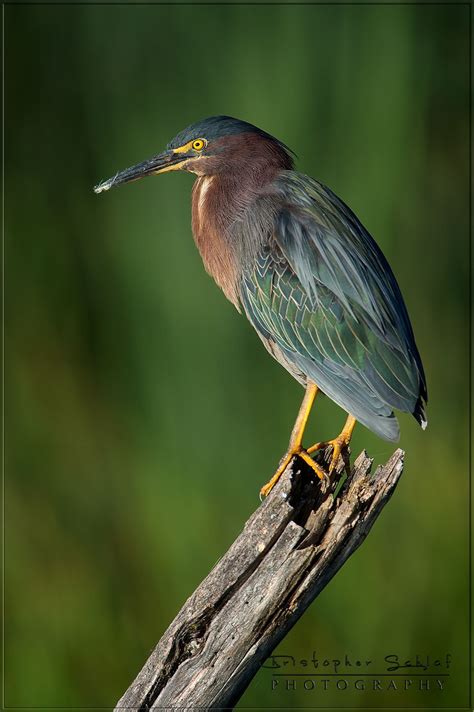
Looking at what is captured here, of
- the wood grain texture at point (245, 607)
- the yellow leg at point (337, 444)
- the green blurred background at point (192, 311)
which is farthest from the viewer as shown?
the green blurred background at point (192, 311)

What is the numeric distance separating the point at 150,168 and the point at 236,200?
1.02 feet

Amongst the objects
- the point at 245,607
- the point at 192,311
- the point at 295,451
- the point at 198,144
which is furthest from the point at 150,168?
the point at 245,607

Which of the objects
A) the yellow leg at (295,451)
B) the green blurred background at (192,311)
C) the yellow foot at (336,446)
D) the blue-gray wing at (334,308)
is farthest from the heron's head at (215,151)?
the yellow foot at (336,446)

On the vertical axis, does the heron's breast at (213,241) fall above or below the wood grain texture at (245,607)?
above

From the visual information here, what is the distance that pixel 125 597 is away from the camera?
11.0 feet

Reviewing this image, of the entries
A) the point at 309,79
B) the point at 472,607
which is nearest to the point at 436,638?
the point at 472,607

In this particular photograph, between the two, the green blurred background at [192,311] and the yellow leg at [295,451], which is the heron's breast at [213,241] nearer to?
the green blurred background at [192,311]

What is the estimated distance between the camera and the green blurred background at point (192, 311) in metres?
3.13

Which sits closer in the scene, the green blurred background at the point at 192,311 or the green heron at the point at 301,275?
the green heron at the point at 301,275

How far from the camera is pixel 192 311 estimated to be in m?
3.12

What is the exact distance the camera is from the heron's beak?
279cm

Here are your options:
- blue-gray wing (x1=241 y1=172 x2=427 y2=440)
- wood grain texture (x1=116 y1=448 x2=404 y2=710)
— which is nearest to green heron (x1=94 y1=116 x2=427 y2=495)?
blue-gray wing (x1=241 y1=172 x2=427 y2=440)

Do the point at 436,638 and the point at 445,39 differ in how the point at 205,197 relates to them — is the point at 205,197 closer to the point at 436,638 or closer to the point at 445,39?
the point at 445,39

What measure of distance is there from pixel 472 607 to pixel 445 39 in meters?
2.25
